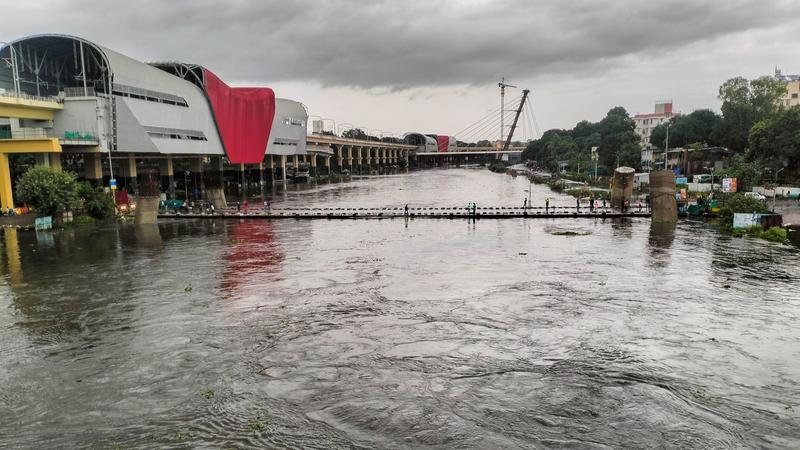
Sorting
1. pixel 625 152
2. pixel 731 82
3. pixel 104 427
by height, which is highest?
pixel 731 82

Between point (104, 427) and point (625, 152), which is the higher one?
point (625, 152)

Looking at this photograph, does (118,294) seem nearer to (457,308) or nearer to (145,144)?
(457,308)

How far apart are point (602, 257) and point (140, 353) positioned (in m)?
24.2

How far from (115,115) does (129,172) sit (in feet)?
44.1

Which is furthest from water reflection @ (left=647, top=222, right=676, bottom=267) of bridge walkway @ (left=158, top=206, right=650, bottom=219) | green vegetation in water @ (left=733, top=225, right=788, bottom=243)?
bridge walkway @ (left=158, top=206, right=650, bottom=219)

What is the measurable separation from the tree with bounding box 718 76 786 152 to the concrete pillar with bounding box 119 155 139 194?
92.0m

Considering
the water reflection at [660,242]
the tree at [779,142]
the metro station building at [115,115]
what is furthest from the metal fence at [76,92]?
the tree at [779,142]

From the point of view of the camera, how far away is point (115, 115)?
190ft

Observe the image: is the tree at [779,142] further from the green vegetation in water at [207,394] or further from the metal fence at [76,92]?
the metal fence at [76,92]

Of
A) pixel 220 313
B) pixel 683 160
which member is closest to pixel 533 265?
pixel 220 313

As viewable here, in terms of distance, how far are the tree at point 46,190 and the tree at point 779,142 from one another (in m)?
76.9

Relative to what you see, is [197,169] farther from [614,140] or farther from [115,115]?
[614,140]

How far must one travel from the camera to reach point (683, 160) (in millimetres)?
105000

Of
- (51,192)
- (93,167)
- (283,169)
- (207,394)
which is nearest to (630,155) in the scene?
(283,169)
